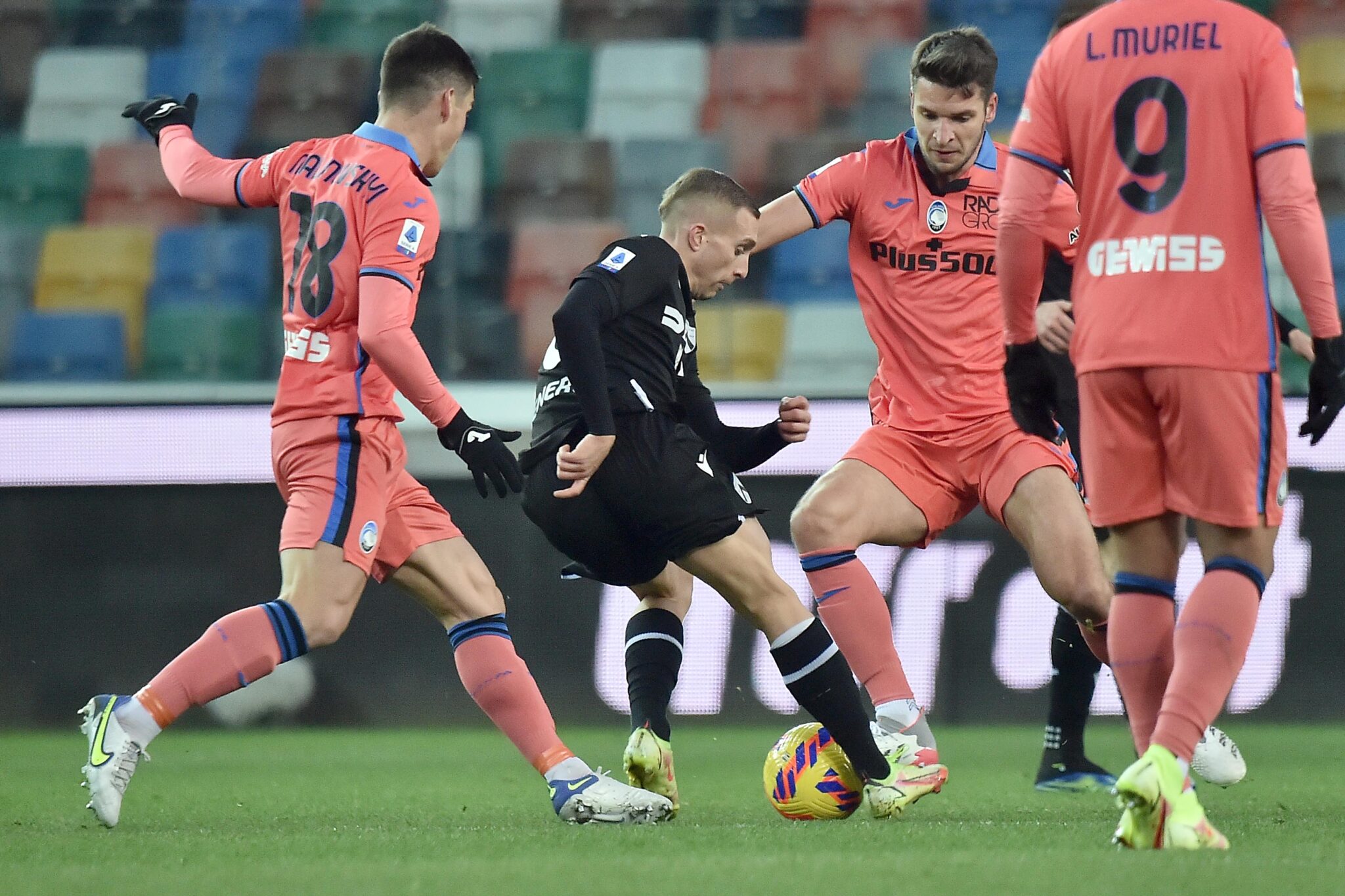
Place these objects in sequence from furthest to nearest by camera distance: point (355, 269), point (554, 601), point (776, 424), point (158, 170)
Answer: point (158, 170) < point (554, 601) < point (776, 424) < point (355, 269)

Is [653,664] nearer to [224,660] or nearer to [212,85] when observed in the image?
[224,660]

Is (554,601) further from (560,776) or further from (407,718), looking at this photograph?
(560,776)

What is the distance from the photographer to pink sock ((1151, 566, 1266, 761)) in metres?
3.11

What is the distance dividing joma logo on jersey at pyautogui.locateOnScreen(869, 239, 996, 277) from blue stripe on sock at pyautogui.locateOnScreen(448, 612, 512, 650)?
149 cm

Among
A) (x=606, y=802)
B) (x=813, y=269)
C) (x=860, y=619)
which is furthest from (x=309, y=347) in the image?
(x=813, y=269)

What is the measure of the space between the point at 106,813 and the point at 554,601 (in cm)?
337

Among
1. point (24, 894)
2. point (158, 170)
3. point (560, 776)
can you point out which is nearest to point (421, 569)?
point (560, 776)

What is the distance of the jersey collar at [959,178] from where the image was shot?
4.70 meters

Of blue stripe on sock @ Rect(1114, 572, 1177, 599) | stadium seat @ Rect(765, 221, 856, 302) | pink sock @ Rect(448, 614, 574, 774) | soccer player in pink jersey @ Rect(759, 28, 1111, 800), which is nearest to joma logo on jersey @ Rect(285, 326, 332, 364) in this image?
pink sock @ Rect(448, 614, 574, 774)

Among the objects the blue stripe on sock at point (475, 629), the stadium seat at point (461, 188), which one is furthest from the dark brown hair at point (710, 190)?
the stadium seat at point (461, 188)

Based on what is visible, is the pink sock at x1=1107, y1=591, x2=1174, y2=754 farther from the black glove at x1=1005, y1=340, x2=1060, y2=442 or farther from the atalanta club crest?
the atalanta club crest

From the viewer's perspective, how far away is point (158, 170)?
27.8 feet

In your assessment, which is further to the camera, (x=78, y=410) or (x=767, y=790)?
(x=78, y=410)

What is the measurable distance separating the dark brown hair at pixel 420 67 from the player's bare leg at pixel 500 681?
113 cm
